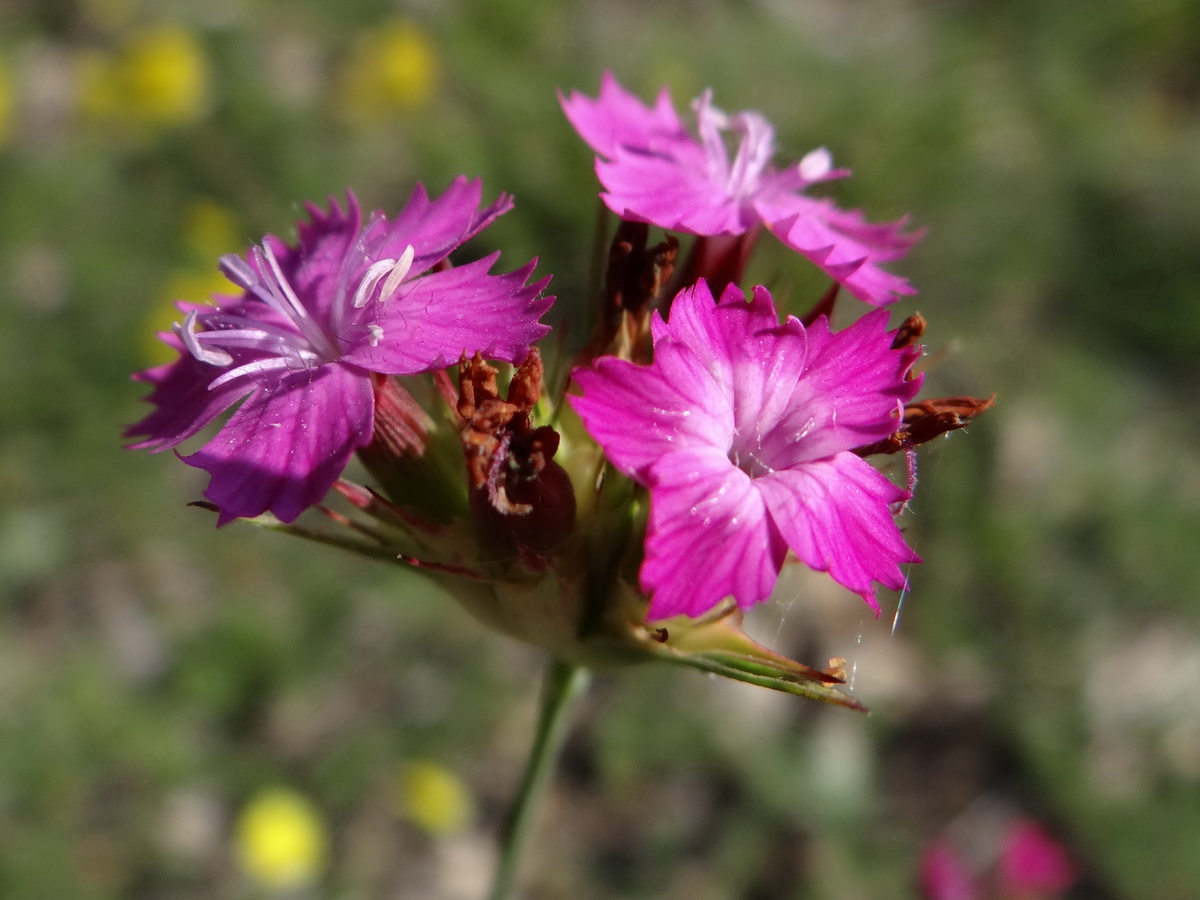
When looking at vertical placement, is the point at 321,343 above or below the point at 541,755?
above

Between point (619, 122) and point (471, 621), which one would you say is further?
point (471, 621)

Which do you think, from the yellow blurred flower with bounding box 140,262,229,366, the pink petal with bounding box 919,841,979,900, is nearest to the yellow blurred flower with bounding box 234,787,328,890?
the yellow blurred flower with bounding box 140,262,229,366

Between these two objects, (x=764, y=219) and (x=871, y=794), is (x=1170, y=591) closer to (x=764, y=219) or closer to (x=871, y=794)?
(x=871, y=794)

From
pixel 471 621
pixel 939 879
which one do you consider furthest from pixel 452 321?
pixel 471 621

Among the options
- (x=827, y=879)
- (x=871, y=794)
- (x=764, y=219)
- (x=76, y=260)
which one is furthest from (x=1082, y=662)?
(x=76, y=260)

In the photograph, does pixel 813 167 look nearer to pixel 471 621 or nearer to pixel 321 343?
pixel 321 343

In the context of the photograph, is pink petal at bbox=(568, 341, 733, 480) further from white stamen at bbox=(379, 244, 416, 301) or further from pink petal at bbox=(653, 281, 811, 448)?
white stamen at bbox=(379, 244, 416, 301)

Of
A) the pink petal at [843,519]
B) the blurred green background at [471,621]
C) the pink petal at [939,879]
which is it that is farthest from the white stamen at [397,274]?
the pink petal at [939,879]
